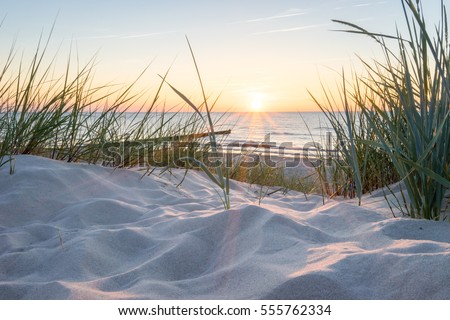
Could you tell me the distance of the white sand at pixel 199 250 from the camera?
1.19 m

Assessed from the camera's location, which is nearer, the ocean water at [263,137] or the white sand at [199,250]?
the white sand at [199,250]

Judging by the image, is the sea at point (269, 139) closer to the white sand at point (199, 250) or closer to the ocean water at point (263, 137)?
the ocean water at point (263, 137)

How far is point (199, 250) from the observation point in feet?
5.18

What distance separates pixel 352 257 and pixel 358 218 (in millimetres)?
607

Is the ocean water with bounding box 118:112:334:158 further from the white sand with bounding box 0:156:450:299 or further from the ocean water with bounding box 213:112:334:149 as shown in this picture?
the white sand with bounding box 0:156:450:299

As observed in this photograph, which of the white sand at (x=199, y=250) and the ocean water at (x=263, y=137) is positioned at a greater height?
the ocean water at (x=263, y=137)

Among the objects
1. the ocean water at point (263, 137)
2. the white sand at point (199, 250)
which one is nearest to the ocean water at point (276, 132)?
the ocean water at point (263, 137)

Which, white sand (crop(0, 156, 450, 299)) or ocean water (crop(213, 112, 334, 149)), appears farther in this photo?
ocean water (crop(213, 112, 334, 149))

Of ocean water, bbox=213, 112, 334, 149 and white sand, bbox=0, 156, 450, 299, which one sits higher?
ocean water, bbox=213, 112, 334, 149

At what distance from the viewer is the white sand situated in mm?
1189

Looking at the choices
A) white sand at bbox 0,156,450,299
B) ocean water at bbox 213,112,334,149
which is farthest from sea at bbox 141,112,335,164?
white sand at bbox 0,156,450,299

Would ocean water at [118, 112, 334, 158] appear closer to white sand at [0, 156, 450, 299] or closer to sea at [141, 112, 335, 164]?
sea at [141, 112, 335, 164]

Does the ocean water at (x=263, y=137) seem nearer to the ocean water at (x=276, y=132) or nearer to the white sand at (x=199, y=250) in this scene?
the ocean water at (x=276, y=132)
